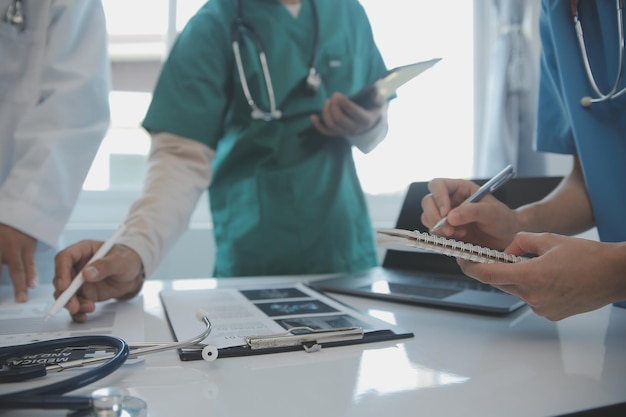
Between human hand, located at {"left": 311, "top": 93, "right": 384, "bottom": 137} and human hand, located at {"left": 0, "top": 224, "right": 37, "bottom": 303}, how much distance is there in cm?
58

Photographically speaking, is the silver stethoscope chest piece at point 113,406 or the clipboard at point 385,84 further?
the clipboard at point 385,84

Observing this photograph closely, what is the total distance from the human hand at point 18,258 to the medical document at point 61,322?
3 centimetres

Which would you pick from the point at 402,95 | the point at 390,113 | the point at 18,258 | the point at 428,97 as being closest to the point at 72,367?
the point at 18,258

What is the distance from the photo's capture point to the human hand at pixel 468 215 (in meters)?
0.59

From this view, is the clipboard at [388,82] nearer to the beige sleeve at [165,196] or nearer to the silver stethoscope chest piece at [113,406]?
the beige sleeve at [165,196]

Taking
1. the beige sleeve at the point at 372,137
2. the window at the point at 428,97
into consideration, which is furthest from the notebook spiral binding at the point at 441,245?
the window at the point at 428,97

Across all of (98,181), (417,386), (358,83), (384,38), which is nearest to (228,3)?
(358,83)

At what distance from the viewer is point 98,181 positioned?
5.86ft

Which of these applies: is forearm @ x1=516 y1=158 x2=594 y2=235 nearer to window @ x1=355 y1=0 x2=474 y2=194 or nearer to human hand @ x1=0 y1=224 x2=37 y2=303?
human hand @ x1=0 y1=224 x2=37 y2=303

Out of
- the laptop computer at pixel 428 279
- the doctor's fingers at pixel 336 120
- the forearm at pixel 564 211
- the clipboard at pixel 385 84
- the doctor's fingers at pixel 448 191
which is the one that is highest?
the clipboard at pixel 385 84

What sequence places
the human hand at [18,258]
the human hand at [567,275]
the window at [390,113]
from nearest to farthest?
1. the human hand at [567,275]
2. the human hand at [18,258]
3. the window at [390,113]

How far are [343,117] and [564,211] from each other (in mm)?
441

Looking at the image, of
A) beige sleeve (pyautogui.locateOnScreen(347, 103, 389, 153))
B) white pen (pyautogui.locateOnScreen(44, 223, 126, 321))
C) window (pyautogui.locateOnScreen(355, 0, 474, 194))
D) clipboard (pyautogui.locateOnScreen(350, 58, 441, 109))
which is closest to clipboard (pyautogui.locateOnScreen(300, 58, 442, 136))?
clipboard (pyautogui.locateOnScreen(350, 58, 441, 109))

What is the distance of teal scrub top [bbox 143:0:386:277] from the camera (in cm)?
97
